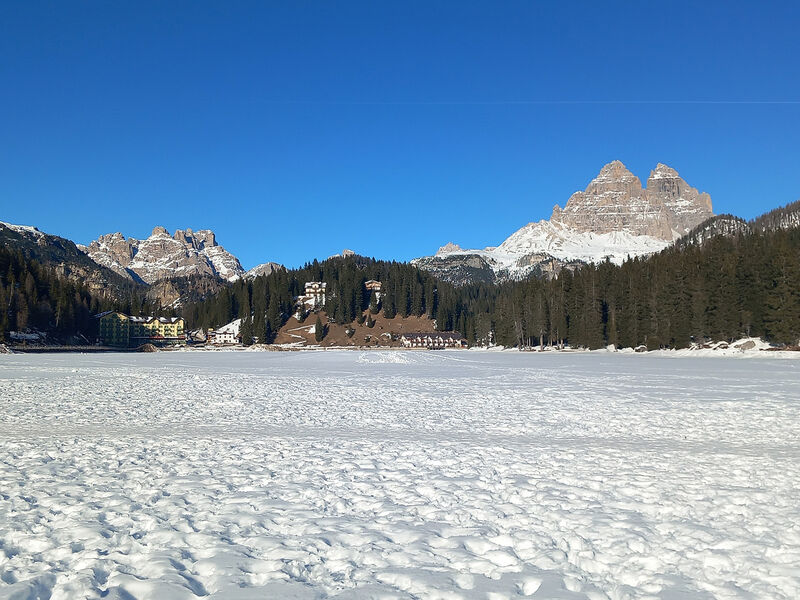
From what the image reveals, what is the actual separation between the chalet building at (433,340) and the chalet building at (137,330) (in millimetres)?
75494

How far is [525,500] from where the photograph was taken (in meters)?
8.46

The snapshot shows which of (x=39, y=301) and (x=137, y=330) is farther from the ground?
(x=39, y=301)

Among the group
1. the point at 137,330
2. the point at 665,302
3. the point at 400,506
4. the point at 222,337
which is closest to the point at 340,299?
the point at 222,337

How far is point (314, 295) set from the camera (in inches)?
7662

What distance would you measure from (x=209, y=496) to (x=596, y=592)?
6075 mm

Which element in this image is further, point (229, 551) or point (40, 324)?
point (40, 324)

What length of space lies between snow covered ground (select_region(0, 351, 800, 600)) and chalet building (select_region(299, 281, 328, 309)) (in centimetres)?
17496

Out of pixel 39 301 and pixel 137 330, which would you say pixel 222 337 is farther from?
pixel 39 301

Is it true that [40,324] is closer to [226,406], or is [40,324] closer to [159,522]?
[226,406]

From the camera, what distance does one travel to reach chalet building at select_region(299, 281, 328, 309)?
192 metres

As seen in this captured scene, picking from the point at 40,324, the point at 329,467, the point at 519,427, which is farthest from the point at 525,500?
the point at 40,324

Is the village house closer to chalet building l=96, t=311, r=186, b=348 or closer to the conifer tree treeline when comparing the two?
chalet building l=96, t=311, r=186, b=348

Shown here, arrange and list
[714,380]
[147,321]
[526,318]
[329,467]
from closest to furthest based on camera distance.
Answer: [329,467]
[714,380]
[526,318]
[147,321]

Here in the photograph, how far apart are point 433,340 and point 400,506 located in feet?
520
